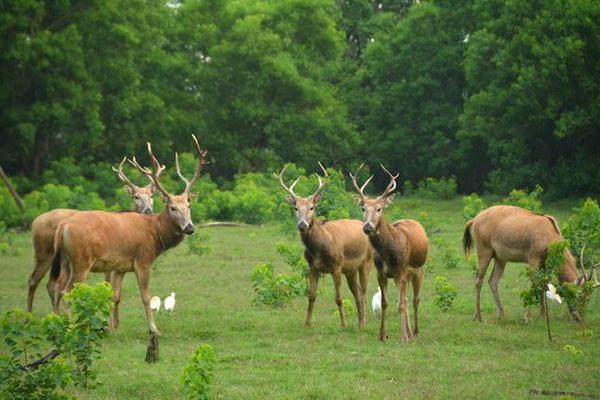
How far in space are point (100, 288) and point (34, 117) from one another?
2776cm


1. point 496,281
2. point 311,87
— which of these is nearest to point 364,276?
point 496,281

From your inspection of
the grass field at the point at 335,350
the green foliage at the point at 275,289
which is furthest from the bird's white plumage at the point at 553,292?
the green foliage at the point at 275,289

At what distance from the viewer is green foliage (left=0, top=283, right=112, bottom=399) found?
8.52m

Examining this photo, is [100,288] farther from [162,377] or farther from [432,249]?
[432,249]

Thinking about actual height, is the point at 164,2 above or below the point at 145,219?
above

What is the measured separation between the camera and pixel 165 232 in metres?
13.7

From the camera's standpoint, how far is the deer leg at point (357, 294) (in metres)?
13.8

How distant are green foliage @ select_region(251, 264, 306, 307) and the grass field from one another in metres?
0.18

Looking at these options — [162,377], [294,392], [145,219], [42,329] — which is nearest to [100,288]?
Result: [42,329]

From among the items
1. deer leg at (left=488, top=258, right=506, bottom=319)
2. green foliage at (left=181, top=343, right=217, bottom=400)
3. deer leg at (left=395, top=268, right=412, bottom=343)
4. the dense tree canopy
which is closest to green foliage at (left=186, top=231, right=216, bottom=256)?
deer leg at (left=488, top=258, right=506, bottom=319)

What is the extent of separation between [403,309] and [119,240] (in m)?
3.86

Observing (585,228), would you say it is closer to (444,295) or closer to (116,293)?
(444,295)

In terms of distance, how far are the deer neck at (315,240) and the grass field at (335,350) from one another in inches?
42.7

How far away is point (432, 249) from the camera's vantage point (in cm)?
2334
